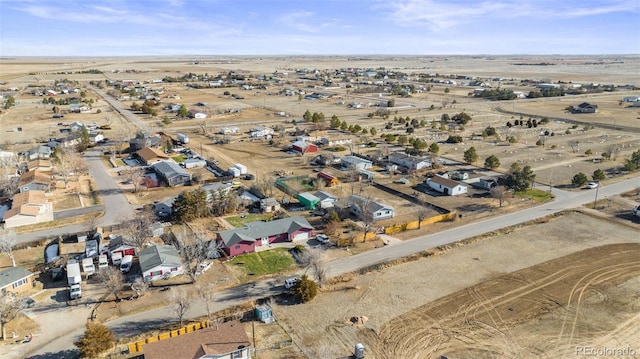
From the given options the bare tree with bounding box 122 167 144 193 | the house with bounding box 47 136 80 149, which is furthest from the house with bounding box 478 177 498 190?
the house with bounding box 47 136 80 149

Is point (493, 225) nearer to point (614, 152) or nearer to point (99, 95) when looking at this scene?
point (614, 152)

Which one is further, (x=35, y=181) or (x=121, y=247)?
(x=35, y=181)

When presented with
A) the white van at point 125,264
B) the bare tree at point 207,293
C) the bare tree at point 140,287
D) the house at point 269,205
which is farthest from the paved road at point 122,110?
the bare tree at point 207,293

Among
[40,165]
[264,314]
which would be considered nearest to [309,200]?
[264,314]

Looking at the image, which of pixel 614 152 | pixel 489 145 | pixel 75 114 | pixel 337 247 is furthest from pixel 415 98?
pixel 337 247

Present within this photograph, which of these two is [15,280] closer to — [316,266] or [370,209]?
[316,266]

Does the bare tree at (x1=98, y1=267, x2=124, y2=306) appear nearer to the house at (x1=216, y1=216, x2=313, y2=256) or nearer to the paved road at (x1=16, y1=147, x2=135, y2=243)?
the house at (x1=216, y1=216, x2=313, y2=256)

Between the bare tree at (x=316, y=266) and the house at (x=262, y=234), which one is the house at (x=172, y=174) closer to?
the house at (x=262, y=234)
